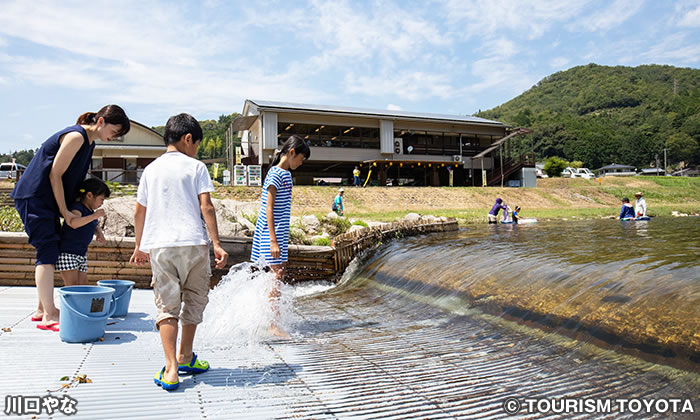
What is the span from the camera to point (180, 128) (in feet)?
10.3

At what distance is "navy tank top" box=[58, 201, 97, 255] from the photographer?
401 cm

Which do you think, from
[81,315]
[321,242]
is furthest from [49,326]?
[321,242]

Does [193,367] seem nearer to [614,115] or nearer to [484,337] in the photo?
[484,337]

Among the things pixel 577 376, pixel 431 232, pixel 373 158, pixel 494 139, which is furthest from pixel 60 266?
pixel 494 139

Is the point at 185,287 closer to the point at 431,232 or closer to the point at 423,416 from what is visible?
the point at 423,416

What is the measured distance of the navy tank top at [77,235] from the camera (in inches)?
158

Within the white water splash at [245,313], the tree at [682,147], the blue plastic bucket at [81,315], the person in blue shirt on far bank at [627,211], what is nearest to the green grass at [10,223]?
the blue plastic bucket at [81,315]

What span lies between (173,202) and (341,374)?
5.40ft

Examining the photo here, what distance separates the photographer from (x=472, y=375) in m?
3.32

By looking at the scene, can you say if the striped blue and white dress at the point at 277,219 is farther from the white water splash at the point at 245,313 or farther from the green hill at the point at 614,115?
the green hill at the point at 614,115

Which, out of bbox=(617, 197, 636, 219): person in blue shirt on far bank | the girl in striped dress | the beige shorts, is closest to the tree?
bbox=(617, 197, 636, 219): person in blue shirt on far bank

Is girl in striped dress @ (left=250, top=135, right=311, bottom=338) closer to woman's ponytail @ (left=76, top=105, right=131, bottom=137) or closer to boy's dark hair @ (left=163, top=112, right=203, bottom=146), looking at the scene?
boy's dark hair @ (left=163, top=112, right=203, bottom=146)

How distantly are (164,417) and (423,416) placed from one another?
55.2 inches

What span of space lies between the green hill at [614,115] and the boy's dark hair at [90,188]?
9365 cm
